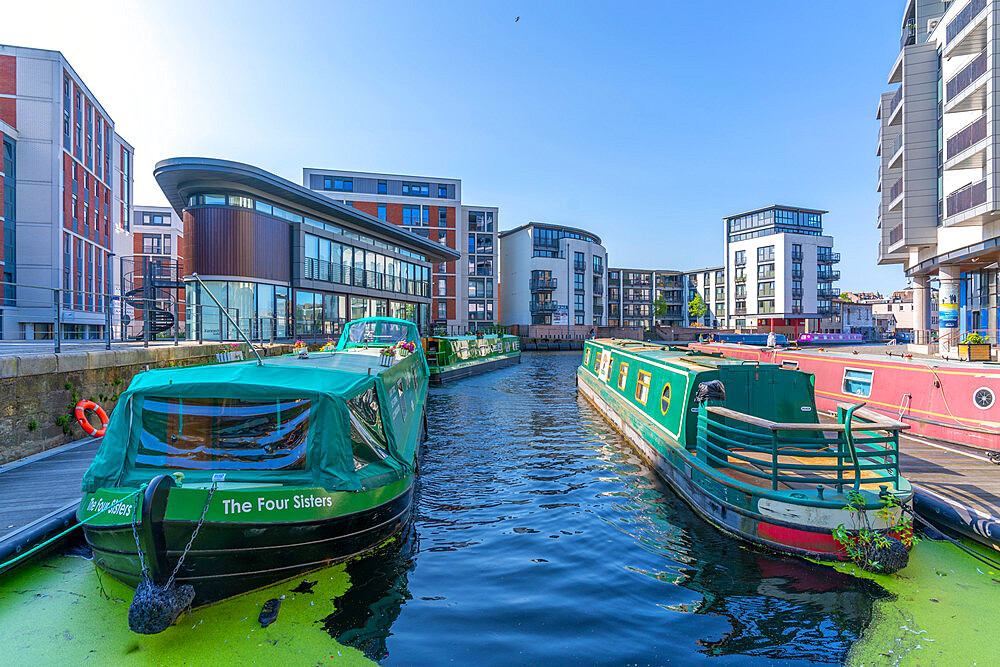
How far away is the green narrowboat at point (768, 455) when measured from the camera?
5.70 m

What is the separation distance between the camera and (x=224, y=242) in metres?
24.5

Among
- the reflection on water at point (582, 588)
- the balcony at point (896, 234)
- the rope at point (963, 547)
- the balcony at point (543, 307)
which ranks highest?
the balcony at point (896, 234)

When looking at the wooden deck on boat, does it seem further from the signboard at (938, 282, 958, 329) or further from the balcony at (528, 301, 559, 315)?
the balcony at (528, 301, 559, 315)

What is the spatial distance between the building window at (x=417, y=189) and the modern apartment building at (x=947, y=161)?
39738 millimetres

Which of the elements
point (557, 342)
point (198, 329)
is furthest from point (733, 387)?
point (557, 342)

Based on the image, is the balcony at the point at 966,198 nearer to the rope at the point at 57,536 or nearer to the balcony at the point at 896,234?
the balcony at the point at 896,234

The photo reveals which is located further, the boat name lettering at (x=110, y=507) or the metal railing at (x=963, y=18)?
the metal railing at (x=963, y=18)

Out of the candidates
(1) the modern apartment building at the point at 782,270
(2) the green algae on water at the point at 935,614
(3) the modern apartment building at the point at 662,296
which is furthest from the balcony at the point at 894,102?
(3) the modern apartment building at the point at 662,296

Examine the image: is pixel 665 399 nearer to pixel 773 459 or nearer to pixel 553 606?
pixel 773 459

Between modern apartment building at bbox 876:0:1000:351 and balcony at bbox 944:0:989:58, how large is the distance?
4 centimetres

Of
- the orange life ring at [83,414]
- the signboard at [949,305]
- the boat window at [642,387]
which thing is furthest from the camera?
the signboard at [949,305]

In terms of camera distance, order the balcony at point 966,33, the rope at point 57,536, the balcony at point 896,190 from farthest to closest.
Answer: the balcony at point 896,190, the balcony at point 966,33, the rope at point 57,536

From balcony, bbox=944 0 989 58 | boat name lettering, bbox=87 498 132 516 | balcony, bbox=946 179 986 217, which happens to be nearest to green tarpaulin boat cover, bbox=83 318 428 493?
boat name lettering, bbox=87 498 132 516

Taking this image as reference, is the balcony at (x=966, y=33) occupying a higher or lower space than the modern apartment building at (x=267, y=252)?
higher
